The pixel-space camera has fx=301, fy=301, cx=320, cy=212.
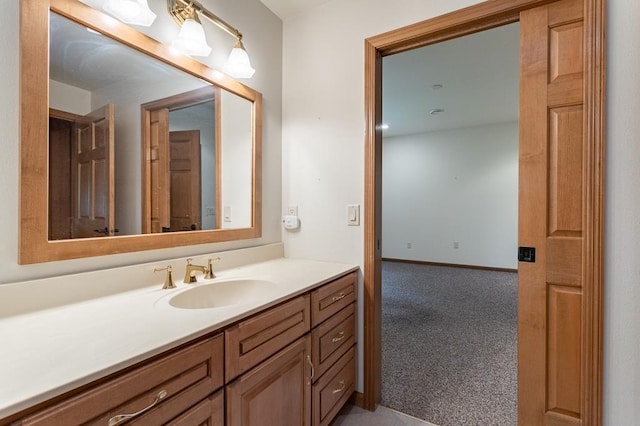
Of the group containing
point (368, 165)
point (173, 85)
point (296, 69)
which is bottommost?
point (368, 165)

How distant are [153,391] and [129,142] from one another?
1022 mm

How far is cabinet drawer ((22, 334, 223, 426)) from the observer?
1.98ft

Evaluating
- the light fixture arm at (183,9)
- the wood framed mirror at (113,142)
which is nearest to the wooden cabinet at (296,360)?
the wood framed mirror at (113,142)

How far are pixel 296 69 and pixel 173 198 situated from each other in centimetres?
118

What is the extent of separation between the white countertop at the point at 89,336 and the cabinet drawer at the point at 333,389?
529 millimetres

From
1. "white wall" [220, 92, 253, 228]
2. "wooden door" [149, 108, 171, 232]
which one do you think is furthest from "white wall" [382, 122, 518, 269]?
"wooden door" [149, 108, 171, 232]

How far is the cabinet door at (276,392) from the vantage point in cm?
98

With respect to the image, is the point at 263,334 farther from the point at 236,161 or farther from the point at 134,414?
the point at 236,161

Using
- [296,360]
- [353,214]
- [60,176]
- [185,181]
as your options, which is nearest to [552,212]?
[353,214]

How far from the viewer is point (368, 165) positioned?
1739mm

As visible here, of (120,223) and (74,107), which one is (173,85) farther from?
(120,223)

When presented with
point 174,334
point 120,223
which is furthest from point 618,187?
point 120,223

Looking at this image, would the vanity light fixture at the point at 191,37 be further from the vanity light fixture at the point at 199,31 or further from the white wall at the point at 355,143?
the white wall at the point at 355,143

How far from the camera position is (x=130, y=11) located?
45.5 inches
